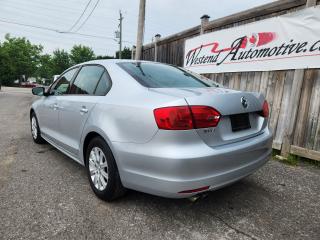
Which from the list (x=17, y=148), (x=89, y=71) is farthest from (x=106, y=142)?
(x=17, y=148)

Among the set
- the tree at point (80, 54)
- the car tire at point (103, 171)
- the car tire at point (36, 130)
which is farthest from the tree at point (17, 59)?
the car tire at point (103, 171)

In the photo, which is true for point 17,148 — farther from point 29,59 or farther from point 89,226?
point 29,59

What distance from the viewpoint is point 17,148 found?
475cm

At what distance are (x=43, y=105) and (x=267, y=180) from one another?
11.8 feet

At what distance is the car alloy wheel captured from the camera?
108 inches

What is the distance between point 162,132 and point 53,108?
2.42m

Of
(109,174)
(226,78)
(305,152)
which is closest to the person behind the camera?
(109,174)

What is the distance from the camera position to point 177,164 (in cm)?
206

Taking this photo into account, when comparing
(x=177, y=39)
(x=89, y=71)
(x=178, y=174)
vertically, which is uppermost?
(x=177, y=39)

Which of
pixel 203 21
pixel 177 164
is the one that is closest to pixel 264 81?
pixel 203 21

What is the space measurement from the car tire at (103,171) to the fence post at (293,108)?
303 centimetres

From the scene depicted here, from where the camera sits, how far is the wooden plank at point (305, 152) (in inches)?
160

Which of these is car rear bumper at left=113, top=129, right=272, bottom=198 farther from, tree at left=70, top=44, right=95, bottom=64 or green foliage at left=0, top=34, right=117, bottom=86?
tree at left=70, top=44, right=95, bottom=64

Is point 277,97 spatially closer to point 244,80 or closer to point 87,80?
point 244,80
